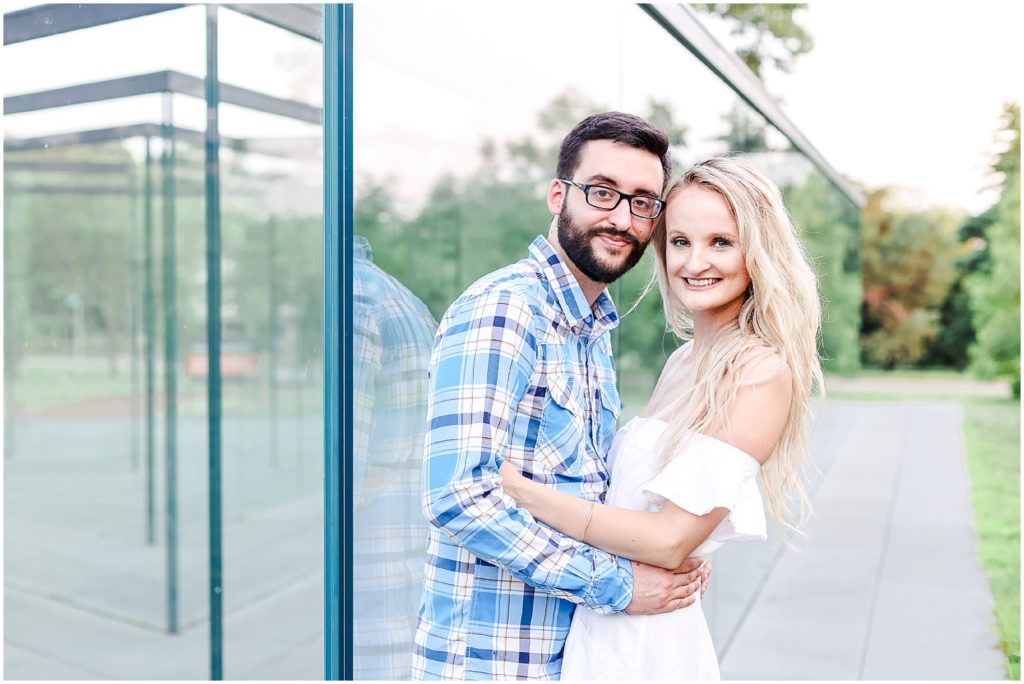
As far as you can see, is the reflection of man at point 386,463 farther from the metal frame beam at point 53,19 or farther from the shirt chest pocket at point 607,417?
the metal frame beam at point 53,19

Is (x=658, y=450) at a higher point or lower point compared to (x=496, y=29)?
lower

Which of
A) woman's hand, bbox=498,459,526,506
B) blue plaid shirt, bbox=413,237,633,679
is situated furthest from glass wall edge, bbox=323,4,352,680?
woman's hand, bbox=498,459,526,506

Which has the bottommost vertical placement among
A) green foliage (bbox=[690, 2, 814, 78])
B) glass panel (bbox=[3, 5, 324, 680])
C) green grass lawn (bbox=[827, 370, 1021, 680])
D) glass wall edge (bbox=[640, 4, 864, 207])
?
green grass lawn (bbox=[827, 370, 1021, 680])

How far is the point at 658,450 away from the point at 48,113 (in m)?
4.55

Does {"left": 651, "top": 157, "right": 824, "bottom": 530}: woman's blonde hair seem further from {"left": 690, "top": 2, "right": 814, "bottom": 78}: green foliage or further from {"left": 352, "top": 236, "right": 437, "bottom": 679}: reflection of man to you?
{"left": 690, "top": 2, "right": 814, "bottom": 78}: green foliage

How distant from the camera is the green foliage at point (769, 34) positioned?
11.2m

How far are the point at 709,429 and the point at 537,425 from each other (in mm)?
346

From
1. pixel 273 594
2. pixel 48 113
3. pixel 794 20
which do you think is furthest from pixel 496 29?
pixel 794 20

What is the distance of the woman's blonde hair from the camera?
74.6 inches

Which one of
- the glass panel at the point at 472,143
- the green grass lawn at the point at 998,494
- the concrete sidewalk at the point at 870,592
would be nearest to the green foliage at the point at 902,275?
the green grass lawn at the point at 998,494

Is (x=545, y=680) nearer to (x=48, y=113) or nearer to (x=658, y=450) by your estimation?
(x=658, y=450)

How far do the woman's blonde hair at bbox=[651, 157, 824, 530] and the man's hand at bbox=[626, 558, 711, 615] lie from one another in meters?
0.21

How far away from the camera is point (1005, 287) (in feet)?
45.8

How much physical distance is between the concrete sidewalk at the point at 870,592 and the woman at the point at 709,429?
0.84m
